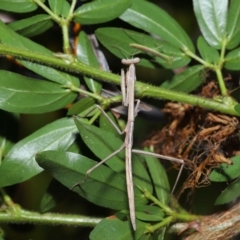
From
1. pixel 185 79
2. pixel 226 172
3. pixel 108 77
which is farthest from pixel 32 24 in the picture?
pixel 226 172

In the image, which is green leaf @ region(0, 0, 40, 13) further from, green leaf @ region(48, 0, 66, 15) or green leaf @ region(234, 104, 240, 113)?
green leaf @ region(234, 104, 240, 113)

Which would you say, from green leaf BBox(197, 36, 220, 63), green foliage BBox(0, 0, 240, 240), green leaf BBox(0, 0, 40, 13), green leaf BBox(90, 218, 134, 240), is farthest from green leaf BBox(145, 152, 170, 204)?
green leaf BBox(0, 0, 40, 13)

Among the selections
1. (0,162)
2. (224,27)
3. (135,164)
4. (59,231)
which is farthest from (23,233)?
(224,27)

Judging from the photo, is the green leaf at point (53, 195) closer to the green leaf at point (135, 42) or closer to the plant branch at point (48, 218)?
the plant branch at point (48, 218)

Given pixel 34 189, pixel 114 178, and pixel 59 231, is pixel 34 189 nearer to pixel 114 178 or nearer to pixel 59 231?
pixel 59 231

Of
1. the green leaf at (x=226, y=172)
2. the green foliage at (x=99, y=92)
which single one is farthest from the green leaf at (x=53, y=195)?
the green leaf at (x=226, y=172)

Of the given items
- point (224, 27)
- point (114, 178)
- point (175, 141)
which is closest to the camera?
point (114, 178)
